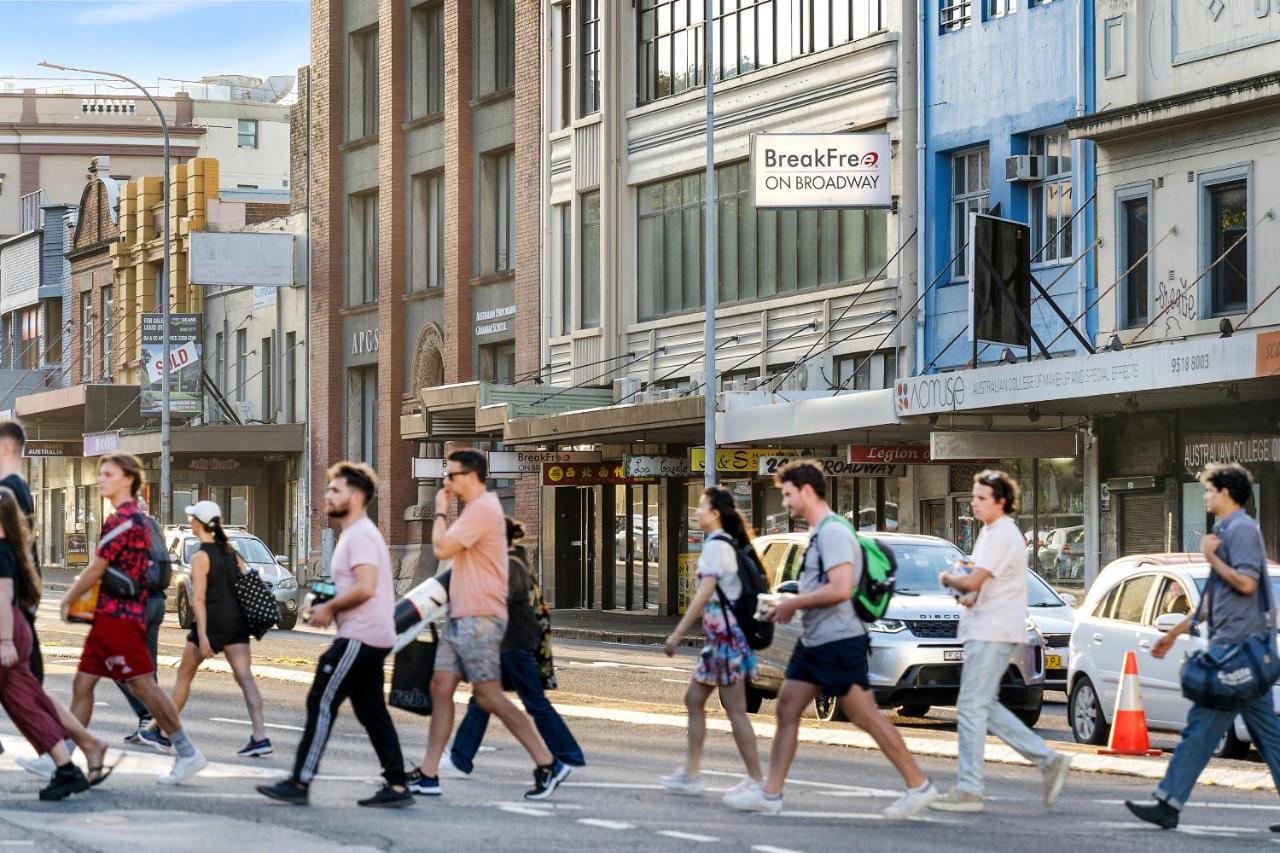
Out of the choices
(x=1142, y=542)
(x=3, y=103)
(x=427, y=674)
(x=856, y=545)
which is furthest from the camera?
(x=3, y=103)

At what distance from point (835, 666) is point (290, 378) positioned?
48499 millimetres

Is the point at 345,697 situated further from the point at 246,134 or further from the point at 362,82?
the point at 246,134

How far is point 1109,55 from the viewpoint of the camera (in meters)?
31.9

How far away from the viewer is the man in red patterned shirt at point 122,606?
522 inches

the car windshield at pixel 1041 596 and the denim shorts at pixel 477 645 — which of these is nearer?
the denim shorts at pixel 477 645

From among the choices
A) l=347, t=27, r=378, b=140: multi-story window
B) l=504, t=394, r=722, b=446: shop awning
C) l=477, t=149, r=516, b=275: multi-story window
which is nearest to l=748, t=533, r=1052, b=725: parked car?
l=504, t=394, r=722, b=446: shop awning

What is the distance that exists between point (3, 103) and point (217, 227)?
1255 inches

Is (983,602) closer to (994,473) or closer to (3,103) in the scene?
(994,473)

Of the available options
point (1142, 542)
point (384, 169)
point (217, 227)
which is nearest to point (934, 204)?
point (1142, 542)

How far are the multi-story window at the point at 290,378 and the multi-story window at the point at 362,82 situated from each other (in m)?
5.74

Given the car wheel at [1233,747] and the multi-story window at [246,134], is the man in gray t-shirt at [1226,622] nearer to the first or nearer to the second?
the car wheel at [1233,747]

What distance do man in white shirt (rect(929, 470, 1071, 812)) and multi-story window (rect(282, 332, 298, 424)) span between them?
47.7m

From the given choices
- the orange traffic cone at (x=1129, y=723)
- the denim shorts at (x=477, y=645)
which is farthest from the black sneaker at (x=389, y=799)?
the orange traffic cone at (x=1129, y=723)

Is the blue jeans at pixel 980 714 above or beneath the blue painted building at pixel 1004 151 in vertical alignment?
beneath
